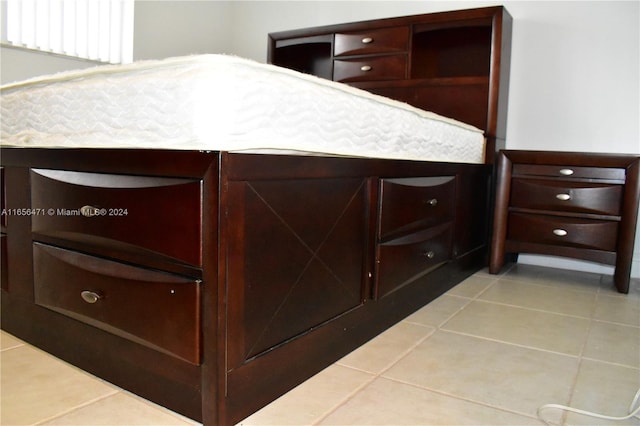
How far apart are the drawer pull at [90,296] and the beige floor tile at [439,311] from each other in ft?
3.33

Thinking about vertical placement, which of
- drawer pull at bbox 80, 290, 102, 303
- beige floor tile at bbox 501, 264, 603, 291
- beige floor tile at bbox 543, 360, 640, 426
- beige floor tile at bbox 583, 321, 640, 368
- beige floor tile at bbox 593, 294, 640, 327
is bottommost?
beige floor tile at bbox 501, 264, 603, 291

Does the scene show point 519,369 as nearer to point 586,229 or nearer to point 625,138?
point 586,229

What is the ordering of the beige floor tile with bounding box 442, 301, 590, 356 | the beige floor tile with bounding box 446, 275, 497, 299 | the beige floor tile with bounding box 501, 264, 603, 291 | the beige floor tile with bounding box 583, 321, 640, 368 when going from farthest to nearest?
the beige floor tile with bounding box 501, 264, 603, 291 < the beige floor tile with bounding box 446, 275, 497, 299 < the beige floor tile with bounding box 442, 301, 590, 356 < the beige floor tile with bounding box 583, 321, 640, 368

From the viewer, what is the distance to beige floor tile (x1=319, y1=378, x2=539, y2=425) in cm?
105

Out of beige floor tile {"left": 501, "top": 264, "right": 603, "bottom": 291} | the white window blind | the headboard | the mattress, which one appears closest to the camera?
the mattress

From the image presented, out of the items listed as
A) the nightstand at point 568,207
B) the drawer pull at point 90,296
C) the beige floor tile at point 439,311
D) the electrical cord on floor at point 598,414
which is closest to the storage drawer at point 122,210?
the drawer pull at point 90,296

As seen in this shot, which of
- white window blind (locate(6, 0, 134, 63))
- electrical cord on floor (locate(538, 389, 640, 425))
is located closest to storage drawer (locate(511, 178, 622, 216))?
electrical cord on floor (locate(538, 389, 640, 425))

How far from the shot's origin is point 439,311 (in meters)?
1.86

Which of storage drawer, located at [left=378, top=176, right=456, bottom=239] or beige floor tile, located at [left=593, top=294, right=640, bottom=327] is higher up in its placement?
storage drawer, located at [left=378, top=176, right=456, bottom=239]

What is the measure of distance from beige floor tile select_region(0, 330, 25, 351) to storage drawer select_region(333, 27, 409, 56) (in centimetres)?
235

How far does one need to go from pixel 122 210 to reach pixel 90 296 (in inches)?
9.0

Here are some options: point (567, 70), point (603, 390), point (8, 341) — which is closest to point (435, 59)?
point (567, 70)

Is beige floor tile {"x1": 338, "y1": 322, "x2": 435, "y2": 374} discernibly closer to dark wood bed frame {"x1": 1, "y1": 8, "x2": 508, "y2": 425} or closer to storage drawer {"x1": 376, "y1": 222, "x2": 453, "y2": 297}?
dark wood bed frame {"x1": 1, "y1": 8, "x2": 508, "y2": 425}

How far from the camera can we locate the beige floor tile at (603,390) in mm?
1112
